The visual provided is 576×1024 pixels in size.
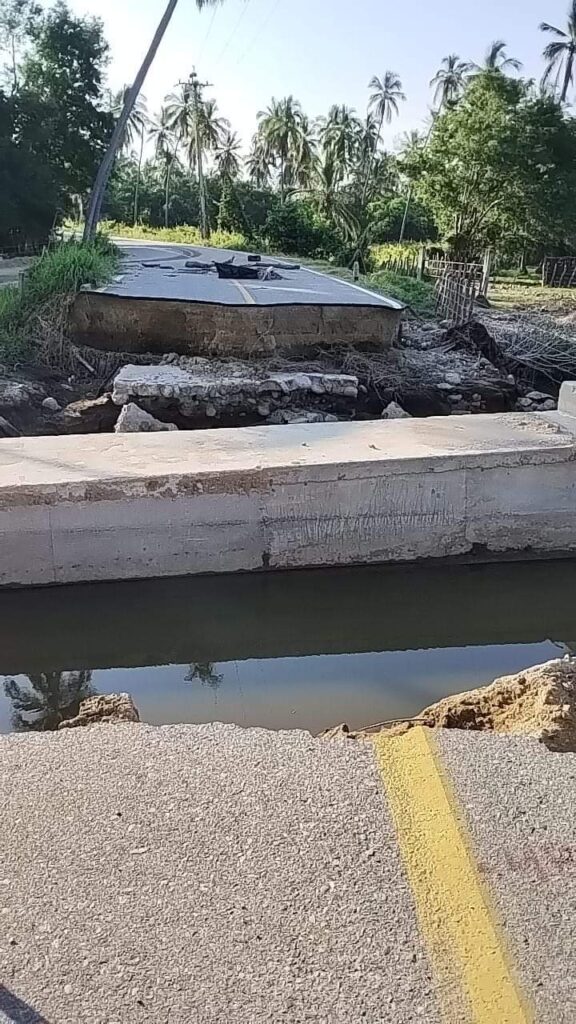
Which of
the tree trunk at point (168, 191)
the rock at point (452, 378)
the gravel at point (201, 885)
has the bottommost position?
the rock at point (452, 378)

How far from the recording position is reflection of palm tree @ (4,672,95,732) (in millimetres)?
4586

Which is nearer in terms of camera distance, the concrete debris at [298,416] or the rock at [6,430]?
the rock at [6,430]

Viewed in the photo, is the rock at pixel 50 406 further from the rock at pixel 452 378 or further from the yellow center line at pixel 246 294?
the rock at pixel 452 378

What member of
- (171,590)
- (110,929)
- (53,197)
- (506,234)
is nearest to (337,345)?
(171,590)

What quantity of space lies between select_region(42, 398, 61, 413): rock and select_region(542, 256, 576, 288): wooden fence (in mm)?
22289

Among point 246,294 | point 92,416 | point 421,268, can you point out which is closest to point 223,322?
point 246,294

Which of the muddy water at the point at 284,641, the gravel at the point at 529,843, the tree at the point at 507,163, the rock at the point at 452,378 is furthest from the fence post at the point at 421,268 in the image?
the gravel at the point at 529,843

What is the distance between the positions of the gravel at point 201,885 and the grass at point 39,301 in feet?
30.9

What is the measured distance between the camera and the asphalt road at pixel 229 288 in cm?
1305

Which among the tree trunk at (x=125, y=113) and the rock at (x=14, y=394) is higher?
the tree trunk at (x=125, y=113)

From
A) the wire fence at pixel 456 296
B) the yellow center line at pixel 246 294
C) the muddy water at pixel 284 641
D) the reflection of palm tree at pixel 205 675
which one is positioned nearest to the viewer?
the muddy water at pixel 284 641

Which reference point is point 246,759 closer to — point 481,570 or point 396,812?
point 396,812

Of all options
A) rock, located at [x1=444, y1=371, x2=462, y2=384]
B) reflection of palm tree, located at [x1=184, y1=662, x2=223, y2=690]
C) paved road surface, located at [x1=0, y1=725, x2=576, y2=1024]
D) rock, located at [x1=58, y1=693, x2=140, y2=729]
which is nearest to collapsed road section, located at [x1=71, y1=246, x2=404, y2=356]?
rock, located at [x1=444, y1=371, x2=462, y2=384]

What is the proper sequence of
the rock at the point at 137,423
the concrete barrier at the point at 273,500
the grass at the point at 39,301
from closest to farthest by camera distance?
the concrete barrier at the point at 273,500, the rock at the point at 137,423, the grass at the point at 39,301
